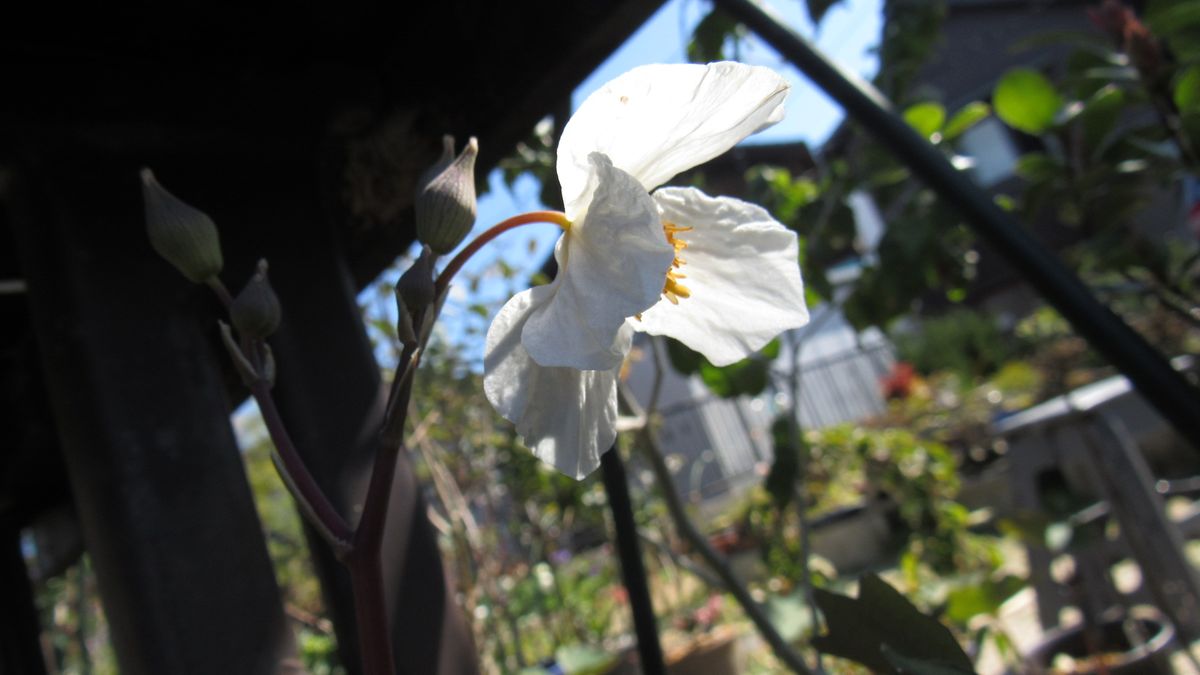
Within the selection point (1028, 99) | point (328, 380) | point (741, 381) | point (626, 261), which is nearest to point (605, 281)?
point (626, 261)

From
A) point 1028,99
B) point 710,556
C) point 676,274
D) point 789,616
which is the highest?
point 1028,99

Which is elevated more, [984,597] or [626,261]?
[626,261]

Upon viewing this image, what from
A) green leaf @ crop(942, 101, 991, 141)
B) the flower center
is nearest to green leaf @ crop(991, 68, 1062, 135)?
green leaf @ crop(942, 101, 991, 141)

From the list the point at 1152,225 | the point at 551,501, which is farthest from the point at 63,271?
the point at 1152,225

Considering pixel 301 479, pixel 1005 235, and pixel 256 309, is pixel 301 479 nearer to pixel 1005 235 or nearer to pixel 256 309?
pixel 256 309

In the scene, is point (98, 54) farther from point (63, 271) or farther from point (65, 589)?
point (65, 589)

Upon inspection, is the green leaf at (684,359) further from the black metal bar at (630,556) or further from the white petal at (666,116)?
the white petal at (666,116)
